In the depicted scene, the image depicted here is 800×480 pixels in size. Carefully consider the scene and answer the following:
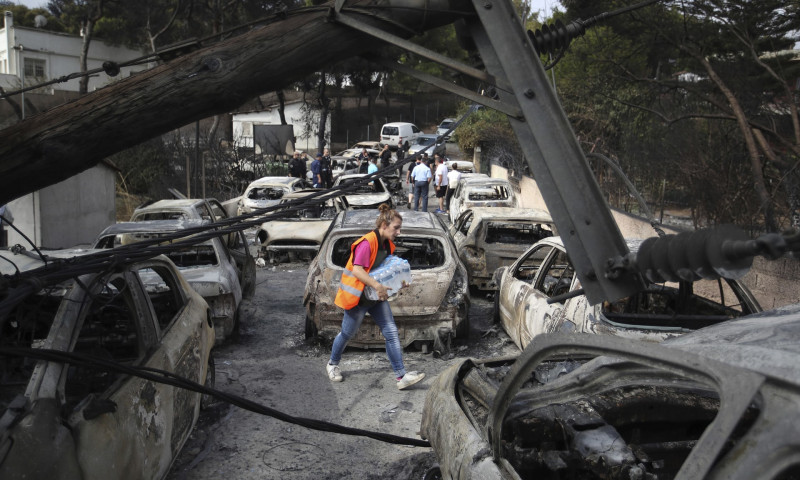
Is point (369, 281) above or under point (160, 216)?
above

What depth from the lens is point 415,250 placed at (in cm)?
1002

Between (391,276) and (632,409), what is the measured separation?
311 cm

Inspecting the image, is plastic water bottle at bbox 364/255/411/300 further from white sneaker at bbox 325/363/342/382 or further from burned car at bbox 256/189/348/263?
burned car at bbox 256/189/348/263

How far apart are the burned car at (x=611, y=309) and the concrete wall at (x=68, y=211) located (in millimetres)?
10477

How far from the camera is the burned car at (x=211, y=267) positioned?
7965mm

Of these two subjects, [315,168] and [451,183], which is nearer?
[451,183]

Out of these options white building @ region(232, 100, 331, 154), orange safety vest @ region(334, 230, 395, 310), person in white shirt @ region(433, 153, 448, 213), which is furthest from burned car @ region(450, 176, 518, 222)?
white building @ region(232, 100, 331, 154)

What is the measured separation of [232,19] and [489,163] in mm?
13373

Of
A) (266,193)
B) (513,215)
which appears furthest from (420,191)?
(513,215)

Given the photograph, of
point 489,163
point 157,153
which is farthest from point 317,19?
point 489,163

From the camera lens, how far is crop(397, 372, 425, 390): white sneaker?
269 inches

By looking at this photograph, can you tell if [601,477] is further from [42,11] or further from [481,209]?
[42,11]

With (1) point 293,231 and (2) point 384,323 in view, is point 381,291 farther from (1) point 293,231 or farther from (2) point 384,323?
(1) point 293,231

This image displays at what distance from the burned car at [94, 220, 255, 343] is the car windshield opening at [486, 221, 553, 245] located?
400cm
